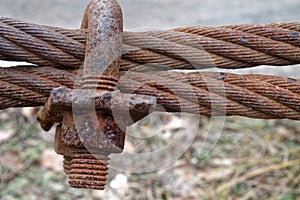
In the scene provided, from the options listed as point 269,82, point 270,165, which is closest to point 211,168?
point 270,165

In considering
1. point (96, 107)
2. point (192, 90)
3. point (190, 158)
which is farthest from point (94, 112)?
point (190, 158)

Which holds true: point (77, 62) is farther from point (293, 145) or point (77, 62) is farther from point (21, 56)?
point (293, 145)

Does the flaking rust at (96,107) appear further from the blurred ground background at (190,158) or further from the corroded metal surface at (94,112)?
the blurred ground background at (190,158)

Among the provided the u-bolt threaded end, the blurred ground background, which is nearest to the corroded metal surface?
the u-bolt threaded end

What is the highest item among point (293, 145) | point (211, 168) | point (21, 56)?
point (21, 56)

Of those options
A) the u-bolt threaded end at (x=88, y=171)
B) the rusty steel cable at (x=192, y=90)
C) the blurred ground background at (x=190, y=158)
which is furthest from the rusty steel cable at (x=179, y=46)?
the blurred ground background at (x=190, y=158)

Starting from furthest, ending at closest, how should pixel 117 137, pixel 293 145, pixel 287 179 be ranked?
pixel 293 145
pixel 287 179
pixel 117 137

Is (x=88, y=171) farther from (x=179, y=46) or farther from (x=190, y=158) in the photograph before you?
(x=190, y=158)
